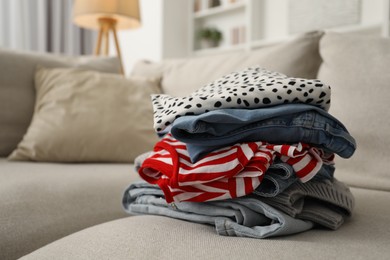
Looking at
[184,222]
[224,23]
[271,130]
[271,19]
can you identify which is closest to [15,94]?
[184,222]

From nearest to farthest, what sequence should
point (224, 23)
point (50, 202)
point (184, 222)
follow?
point (184, 222)
point (50, 202)
point (224, 23)

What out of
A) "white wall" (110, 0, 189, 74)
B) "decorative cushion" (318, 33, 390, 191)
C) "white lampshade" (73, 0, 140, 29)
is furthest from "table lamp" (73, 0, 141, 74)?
"decorative cushion" (318, 33, 390, 191)

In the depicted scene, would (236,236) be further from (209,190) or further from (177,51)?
(177,51)

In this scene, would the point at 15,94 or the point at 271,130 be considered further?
the point at 15,94

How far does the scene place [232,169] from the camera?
58 cm

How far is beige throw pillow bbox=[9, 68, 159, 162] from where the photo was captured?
131cm

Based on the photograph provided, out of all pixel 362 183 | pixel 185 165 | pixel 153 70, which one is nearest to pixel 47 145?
pixel 153 70

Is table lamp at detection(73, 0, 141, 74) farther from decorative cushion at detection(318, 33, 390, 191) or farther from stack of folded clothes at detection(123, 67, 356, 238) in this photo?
stack of folded clothes at detection(123, 67, 356, 238)

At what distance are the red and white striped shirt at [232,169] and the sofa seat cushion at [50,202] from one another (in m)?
0.37

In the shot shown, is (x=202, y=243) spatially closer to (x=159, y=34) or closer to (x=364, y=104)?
(x=364, y=104)

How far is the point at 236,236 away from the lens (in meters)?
0.59

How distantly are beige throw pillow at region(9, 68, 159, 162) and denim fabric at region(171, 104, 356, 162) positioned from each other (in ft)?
2.51

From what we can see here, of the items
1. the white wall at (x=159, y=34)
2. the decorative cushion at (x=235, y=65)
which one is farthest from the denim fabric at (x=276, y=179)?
the white wall at (x=159, y=34)

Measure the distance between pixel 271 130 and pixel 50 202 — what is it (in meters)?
0.56
